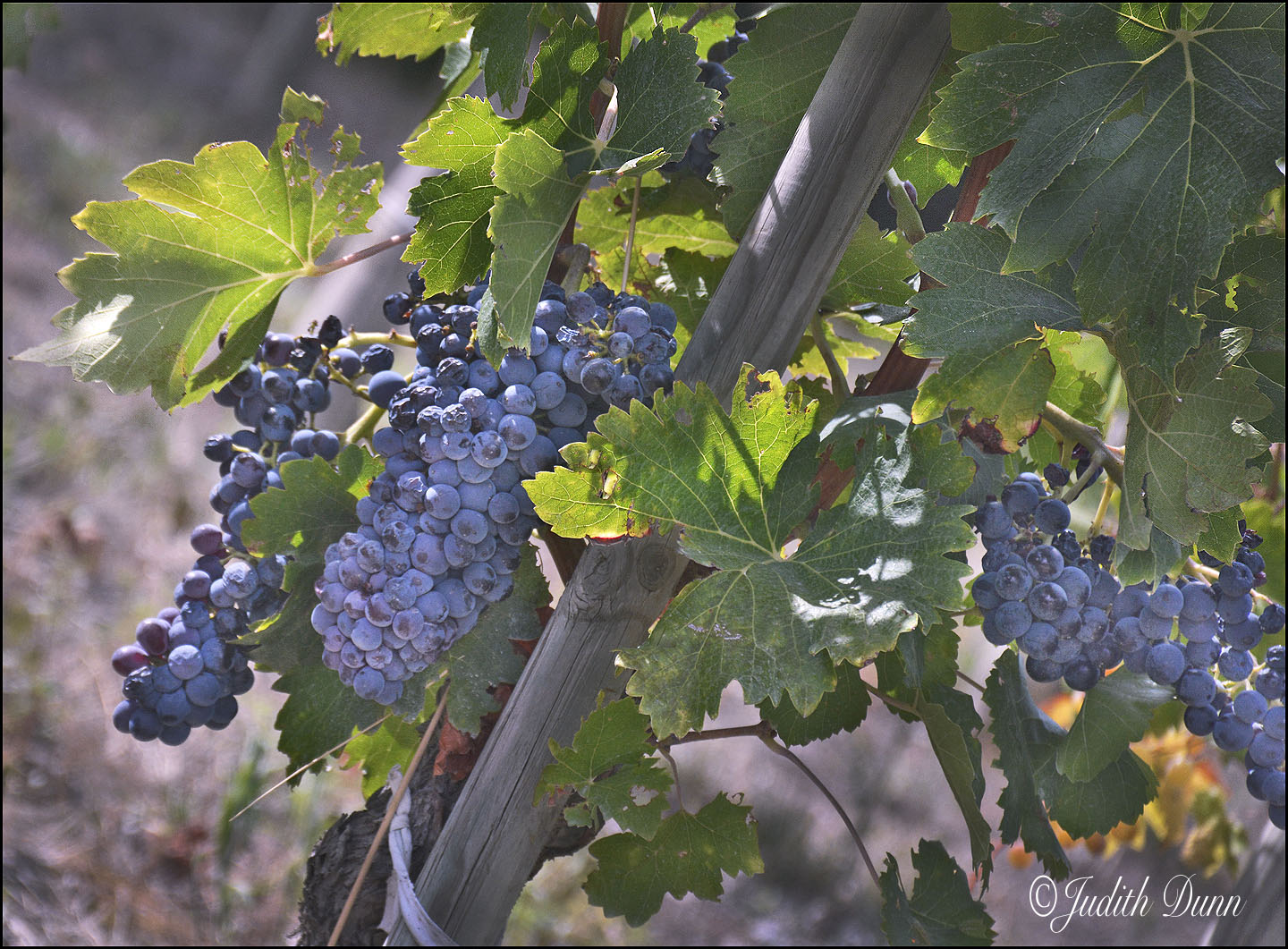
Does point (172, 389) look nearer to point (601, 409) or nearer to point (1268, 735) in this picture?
point (601, 409)

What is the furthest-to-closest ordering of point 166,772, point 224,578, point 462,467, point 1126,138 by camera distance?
point 166,772 < point 224,578 < point 462,467 < point 1126,138

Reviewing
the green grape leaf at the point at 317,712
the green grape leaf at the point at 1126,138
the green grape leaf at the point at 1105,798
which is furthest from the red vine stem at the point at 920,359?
the green grape leaf at the point at 317,712

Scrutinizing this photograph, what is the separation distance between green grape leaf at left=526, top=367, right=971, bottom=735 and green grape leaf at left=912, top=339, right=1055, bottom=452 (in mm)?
24

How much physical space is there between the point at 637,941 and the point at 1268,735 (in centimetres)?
181

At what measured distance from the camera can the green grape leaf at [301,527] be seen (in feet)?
2.02

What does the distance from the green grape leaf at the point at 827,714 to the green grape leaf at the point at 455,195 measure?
15.0 inches

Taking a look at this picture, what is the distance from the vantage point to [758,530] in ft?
1.84

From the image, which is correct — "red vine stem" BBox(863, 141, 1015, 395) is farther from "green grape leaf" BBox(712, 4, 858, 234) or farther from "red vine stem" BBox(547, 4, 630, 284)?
"red vine stem" BBox(547, 4, 630, 284)

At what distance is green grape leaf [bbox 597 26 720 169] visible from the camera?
529 mm

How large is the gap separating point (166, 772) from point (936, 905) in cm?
207

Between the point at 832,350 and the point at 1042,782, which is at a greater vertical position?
the point at 832,350

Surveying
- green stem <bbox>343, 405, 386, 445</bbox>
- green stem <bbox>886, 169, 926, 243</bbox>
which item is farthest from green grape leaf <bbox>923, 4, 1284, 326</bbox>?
green stem <bbox>343, 405, 386, 445</bbox>

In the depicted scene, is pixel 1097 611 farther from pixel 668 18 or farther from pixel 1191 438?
pixel 668 18

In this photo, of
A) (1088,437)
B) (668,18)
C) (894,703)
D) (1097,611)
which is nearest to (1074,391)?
(1088,437)
